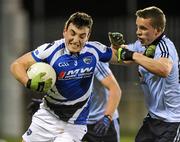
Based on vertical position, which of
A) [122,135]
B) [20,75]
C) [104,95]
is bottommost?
[122,135]

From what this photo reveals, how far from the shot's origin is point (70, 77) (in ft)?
A: 34.8

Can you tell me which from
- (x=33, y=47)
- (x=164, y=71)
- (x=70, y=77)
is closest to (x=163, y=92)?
(x=164, y=71)

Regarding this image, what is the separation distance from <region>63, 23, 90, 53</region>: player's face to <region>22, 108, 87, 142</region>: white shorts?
31.1 inches

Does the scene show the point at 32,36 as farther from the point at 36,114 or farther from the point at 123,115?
the point at 36,114

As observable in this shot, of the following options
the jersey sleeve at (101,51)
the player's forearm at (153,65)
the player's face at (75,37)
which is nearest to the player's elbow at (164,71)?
the player's forearm at (153,65)

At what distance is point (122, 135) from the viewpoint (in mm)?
19609

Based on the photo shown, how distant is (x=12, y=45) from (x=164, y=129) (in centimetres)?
968

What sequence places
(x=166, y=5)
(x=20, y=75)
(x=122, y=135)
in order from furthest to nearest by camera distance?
(x=166, y=5) < (x=122, y=135) < (x=20, y=75)

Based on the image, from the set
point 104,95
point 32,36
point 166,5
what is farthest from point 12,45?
point 104,95

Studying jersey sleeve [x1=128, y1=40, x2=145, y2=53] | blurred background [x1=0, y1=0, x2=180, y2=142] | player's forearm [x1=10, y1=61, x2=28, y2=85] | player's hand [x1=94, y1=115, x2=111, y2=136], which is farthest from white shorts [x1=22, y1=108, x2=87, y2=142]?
blurred background [x1=0, y1=0, x2=180, y2=142]

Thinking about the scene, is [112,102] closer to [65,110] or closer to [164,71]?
[65,110]

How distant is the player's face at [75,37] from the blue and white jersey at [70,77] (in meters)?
0.08

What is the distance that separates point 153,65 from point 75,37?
0.90 meters

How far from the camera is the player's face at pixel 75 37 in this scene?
10492mm
